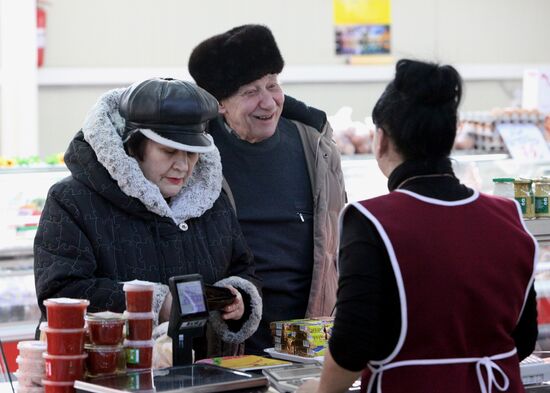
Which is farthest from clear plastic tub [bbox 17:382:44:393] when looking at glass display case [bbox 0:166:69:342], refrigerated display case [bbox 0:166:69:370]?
glass display case [bbox 0:166:69:342]

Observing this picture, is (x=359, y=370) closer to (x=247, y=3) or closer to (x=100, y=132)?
(x=100, y=132)

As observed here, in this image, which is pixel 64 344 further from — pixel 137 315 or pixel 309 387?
pixel 309 387

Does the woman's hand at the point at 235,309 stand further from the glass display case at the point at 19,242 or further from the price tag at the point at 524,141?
the price tag at the point at 524,141

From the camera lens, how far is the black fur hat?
3338mm

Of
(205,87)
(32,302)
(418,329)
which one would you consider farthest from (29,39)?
(418,329)

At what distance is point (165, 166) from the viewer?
9.21ft

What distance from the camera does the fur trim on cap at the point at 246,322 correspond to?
9.59 ft

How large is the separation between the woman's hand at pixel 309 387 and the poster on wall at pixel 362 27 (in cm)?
526

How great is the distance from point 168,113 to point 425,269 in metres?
0.97

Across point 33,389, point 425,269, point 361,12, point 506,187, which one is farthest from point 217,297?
point 361,12

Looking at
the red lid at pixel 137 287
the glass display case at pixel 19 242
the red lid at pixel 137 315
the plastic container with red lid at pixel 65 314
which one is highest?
the red lid at pixel 137 287

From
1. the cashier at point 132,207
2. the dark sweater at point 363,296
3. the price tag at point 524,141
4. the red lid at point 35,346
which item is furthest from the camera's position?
the price tag at point 524,141

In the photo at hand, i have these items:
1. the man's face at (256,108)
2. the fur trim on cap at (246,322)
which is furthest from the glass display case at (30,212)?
the fur trim on cap at (246,322)

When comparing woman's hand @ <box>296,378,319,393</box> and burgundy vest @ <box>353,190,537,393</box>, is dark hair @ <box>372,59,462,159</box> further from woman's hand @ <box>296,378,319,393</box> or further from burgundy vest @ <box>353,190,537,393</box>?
woman's hand @ <box>296,378,319,393</box>
